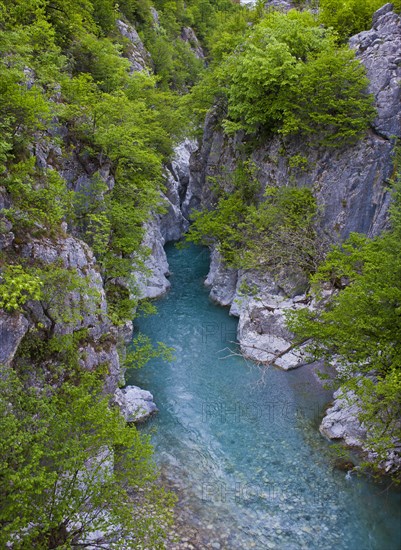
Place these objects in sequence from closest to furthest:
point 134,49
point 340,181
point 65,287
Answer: point 65,287 → point 340,181 → point 134,49

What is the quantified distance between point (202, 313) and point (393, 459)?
438 inches

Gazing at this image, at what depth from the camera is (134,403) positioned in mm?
12922

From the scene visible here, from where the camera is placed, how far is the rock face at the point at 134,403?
40.5 feet

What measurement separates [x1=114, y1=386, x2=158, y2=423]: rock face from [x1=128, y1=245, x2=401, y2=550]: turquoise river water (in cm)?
35

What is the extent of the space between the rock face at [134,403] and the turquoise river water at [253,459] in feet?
1.16

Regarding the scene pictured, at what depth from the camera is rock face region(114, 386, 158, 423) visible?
1234 centimetres

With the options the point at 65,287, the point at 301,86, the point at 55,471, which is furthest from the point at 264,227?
the point at 55,471

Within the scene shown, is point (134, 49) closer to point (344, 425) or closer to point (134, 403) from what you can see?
point (134, 403)

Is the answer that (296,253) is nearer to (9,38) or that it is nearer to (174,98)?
(9,38)

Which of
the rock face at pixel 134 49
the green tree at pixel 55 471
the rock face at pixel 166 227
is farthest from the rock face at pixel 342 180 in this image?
the rock face at pixel 134 49

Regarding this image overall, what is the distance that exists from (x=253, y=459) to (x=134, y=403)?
13.2 feet

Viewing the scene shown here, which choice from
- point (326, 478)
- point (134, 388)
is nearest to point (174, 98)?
point (134, 388)

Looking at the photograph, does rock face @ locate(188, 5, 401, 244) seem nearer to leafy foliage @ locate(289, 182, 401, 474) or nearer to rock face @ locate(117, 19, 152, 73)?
leafy foliage @ locate(289, 182, 401, 474)

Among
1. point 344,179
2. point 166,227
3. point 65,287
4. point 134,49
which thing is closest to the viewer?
point 65,287
